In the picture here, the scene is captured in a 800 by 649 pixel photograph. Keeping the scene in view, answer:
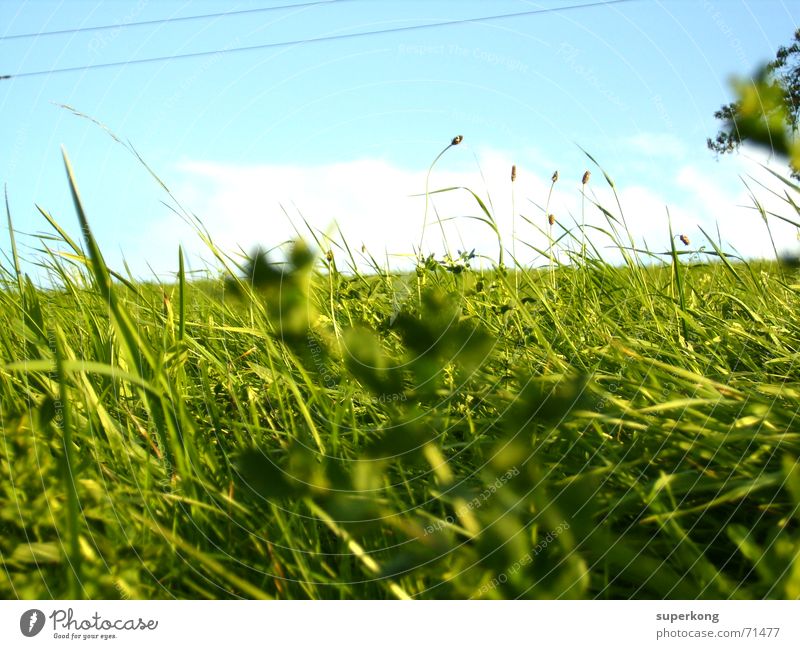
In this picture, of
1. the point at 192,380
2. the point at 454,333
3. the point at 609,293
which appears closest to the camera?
the point at 454,333

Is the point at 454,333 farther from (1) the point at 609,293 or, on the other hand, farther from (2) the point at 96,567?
(1) the point at 609,293

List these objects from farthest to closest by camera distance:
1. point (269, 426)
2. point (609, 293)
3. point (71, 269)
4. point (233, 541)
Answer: point (71, 269), point (609, 293), point (269, 426), point (233, 541)

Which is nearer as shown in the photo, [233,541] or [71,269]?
[233,541]

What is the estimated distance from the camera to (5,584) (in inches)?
33.1

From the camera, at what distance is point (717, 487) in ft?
3.04

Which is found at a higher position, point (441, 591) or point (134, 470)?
point (134, 470)

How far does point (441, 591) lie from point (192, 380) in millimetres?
967

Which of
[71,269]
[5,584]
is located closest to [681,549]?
[5,584]
